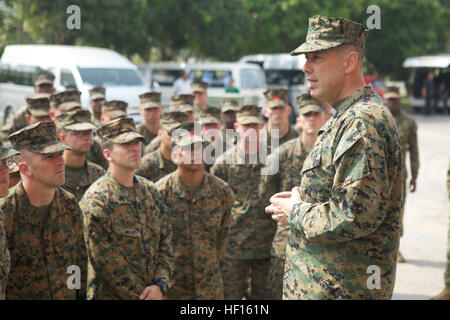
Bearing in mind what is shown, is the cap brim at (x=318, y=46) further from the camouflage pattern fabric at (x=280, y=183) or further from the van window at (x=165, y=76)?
the van window at (x=165, y=76)

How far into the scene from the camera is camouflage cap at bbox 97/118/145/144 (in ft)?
15.3

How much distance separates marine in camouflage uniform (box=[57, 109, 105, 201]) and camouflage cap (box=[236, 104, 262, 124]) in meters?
1.71

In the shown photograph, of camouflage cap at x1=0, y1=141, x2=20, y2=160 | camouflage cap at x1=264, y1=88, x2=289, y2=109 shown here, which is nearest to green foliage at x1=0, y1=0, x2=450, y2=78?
camouflage cap at x1=264, y1=88, x2=289, y2=109

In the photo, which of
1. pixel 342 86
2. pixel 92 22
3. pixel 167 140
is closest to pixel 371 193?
pixel 342 86

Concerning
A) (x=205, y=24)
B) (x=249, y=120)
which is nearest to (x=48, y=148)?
(x=249, y=120)

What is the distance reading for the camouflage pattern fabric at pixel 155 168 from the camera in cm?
630

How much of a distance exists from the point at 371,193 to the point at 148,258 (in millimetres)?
2190

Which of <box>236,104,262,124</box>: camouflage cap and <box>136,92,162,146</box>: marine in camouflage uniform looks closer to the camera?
<box>236,104,262,124</box>: camouflage cap

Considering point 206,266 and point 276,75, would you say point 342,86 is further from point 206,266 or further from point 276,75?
point 276,75

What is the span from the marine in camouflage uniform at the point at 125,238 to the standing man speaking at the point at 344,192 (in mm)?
1561

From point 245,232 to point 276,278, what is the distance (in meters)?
0.60

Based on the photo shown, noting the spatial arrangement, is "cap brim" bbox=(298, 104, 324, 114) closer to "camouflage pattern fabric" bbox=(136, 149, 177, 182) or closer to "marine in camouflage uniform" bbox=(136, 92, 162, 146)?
"camouflage pattern fabric" bbox=(136, 149, 177, 182)

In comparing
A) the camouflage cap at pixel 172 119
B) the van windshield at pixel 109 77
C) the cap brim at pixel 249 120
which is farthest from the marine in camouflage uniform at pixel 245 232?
the van windshield at pixel 109 77

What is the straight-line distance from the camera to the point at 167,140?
6305 mm
